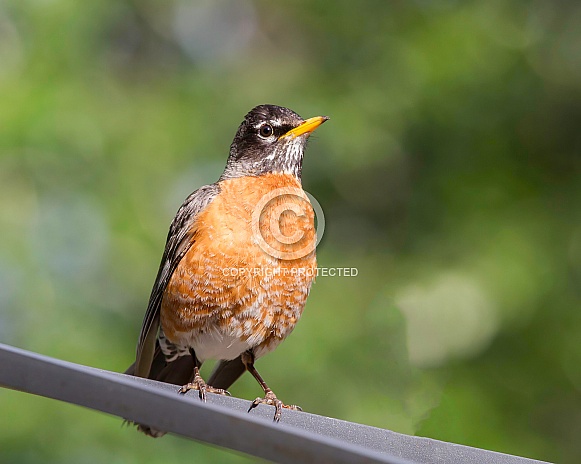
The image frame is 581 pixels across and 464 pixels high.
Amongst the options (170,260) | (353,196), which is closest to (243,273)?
(170,260)

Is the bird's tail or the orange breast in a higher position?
the orange breast

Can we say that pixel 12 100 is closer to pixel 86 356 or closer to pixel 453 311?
pixel 86 356

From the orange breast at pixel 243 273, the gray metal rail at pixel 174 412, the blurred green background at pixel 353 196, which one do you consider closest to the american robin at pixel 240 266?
the orange breast at pixel 243 273

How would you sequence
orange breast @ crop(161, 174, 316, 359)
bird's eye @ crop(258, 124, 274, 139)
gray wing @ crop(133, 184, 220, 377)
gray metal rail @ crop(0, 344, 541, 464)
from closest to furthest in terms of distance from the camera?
gray metal rail @ crop(0, 344, 541, 464)
orange breast @ crop(161, 174, 316, 359)
gray wing @ crop(133, 184, 220, 377)
bird's eye @ crop(258, 124, 274, 139)

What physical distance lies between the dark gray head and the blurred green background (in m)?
0.92

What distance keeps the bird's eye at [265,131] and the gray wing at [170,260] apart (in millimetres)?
393

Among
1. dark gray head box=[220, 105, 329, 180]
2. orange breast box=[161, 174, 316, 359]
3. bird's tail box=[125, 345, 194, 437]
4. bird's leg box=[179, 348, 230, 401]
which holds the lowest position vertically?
A: bird's leg box=[179, 348, 230, 401]

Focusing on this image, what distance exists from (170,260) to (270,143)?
2.53 ft

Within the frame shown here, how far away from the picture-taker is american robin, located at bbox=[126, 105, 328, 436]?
327 cm

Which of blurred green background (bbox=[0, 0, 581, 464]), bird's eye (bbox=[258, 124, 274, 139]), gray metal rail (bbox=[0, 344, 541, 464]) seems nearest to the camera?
gray metal rail (bbox=[0, 344, 541, 464])

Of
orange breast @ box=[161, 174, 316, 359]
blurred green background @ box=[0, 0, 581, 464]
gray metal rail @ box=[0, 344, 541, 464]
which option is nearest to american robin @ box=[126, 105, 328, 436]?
orange breast @ box=[161, 174, 316, 359]

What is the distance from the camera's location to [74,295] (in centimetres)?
434

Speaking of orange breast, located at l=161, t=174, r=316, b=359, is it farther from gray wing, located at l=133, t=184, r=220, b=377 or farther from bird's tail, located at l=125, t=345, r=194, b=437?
bird's tail, located at l=125, t=345, r=194, b=437

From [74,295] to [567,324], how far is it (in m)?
2.92
